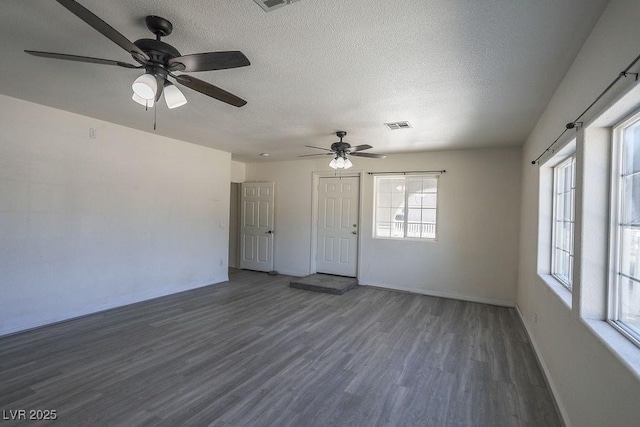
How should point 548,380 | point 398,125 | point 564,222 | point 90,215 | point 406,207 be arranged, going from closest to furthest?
point 548,380
point 564,222
point 398,125
point 90,215
point 406,207

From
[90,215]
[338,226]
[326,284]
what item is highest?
[90,215]

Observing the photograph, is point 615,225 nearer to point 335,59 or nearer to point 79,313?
point 335,59

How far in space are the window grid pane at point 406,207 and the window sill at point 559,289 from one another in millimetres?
2415

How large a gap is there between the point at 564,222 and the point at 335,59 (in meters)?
2.61

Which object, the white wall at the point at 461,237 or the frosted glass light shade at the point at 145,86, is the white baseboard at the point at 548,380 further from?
the frosted glass light shade at the point at 145,86

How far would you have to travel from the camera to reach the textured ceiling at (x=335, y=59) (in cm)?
176

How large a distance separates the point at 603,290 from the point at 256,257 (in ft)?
20.4

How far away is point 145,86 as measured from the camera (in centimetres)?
191

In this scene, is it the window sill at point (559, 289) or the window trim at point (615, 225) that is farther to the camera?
the window sill at point (559, 289)

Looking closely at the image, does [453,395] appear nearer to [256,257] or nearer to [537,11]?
[537,11]

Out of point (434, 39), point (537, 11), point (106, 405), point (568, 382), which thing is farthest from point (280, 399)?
point (537, 11)

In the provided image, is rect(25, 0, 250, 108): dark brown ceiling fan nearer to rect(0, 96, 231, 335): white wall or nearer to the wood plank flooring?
the wood plank flooring

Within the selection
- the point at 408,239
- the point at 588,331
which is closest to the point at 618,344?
the point at 588,331

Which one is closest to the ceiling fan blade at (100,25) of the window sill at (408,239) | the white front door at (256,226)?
the window sill at (408,239)
